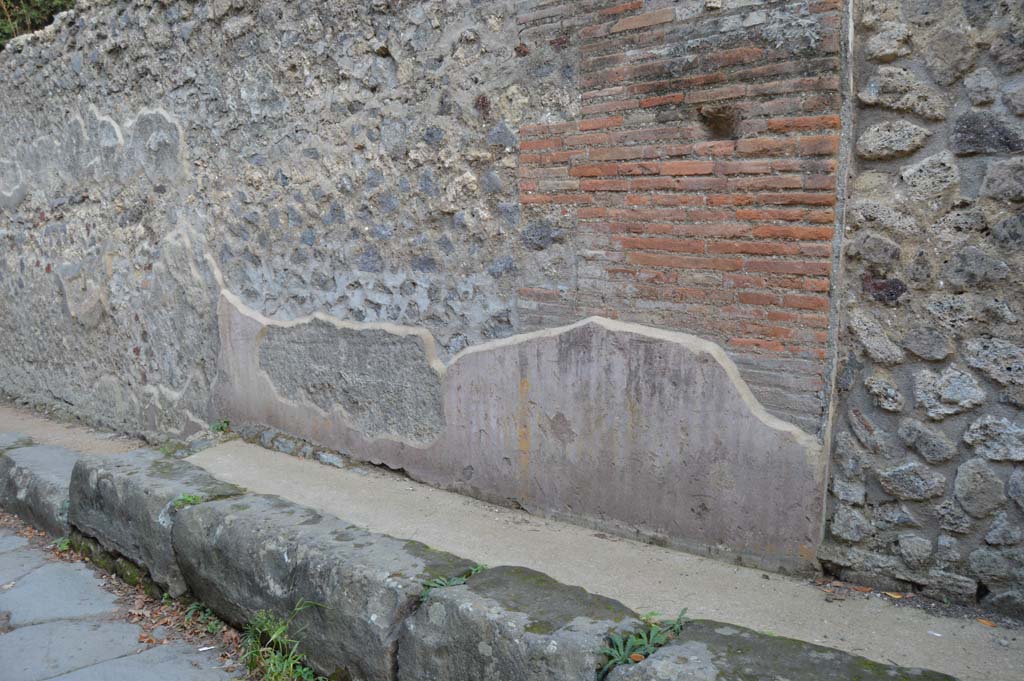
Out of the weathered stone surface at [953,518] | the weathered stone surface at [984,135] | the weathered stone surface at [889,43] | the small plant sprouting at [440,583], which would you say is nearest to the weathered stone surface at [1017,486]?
the weathered stone surface at [953,518]

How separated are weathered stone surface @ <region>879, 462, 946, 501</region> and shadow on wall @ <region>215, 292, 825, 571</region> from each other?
190mm

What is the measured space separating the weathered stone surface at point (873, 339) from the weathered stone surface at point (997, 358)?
0.62ft

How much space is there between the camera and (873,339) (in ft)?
7.99

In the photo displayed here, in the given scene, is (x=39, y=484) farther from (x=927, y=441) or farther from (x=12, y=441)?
(x=927, y=441)

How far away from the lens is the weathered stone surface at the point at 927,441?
2346 mm

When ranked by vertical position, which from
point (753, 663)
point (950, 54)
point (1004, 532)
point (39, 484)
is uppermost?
point (950, 54)

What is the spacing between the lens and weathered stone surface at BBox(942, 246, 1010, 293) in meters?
2.21

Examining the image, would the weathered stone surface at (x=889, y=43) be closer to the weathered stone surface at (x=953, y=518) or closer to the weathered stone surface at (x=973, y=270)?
the weathered stone surface at (x=973, y=270)

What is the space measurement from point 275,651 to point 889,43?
2727 mm

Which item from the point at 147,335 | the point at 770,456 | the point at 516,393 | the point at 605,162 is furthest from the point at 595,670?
the point at 147,335

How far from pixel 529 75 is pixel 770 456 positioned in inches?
65.2

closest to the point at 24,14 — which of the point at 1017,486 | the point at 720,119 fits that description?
the point at 720,119

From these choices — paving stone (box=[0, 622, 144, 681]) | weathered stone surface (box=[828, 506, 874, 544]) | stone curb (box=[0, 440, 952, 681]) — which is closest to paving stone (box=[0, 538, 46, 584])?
stone curb (box=[0, 440, 952, 681])

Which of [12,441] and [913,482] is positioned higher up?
[913,482]
